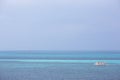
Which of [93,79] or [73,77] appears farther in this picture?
[73,77]

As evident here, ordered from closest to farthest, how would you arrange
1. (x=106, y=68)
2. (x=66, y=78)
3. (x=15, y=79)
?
1. (x=15, y=79)
2. (x=66, y=78)
3. (x=106, y=68)

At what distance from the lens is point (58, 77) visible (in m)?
7.54

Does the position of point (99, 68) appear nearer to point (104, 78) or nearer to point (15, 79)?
point (104, 78)

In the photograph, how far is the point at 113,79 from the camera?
7.14m

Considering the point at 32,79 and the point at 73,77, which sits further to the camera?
the point at 73,77

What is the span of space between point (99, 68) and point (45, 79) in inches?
126

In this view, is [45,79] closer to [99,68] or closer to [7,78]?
[7,78]

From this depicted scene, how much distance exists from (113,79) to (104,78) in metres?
0.61

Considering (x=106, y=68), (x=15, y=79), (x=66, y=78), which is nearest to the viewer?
(x=15, y=79)

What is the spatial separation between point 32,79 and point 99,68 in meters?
3.32

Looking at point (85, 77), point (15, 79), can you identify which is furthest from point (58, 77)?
point (15, 79)

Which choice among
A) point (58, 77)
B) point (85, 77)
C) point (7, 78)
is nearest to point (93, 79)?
point (85, 77)

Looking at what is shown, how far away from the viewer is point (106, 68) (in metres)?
9.70

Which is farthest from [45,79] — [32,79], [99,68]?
[99,68]
